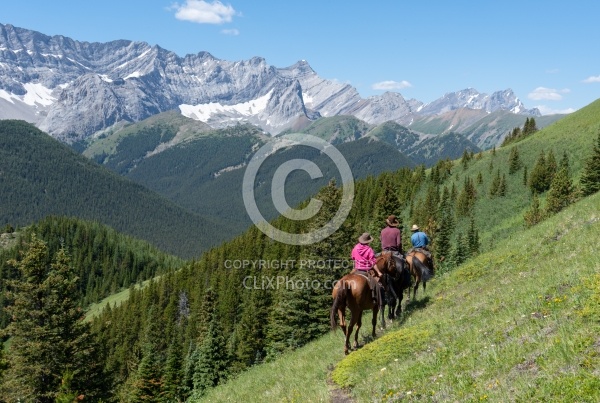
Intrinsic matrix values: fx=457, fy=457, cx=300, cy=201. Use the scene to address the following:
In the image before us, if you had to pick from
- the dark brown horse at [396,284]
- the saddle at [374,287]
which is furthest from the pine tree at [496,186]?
the saddle at [374,287]

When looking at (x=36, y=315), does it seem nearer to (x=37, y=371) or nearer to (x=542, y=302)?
(x=37, y=371)

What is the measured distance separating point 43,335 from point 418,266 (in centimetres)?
2747

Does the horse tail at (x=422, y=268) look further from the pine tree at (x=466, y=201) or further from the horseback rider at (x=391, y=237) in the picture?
the pine tree at (x=466, y=201)

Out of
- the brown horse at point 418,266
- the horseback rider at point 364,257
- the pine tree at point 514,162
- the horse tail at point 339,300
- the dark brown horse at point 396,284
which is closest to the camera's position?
the horse tail at point 339,300

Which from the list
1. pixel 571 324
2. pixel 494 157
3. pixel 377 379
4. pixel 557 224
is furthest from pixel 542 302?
pixel 494 157

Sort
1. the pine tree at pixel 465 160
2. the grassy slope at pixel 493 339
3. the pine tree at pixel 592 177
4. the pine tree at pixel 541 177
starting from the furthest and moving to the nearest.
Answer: the pine tree at pixel 465 160 < the pine tree at pixel 541 177 < the pine tree at pixel 592 177 < the grassy slope at pixel 493 339

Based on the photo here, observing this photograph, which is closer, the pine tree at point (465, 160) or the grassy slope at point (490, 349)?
the grassy slope at point (490, 349)

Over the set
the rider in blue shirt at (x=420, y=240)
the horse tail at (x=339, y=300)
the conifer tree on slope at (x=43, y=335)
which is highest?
the rider in blue shirt at (x=420, y=240)

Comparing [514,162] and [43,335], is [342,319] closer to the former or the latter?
[43,335]

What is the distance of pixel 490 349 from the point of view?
1070 centimetres

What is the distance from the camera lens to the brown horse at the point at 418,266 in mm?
24062

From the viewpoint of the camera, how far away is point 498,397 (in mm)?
8234

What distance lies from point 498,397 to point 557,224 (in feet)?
68.4

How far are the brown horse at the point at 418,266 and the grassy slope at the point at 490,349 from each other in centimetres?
146
